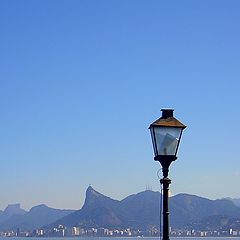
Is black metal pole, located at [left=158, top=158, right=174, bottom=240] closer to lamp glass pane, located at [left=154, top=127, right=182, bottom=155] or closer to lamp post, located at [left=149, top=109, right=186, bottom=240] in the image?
lamp post, located at [left=149, top=109, right=186, bottom=240]

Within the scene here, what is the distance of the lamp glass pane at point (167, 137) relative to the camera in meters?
8.94

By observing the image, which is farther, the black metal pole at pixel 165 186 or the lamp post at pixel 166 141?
the lamp post at pixel 166 141

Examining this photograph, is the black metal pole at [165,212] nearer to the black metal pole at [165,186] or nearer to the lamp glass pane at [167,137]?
the black metal pole at [165,186]

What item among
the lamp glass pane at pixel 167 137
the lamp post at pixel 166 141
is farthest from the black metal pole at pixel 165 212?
the lamp glass pane at pixel 167 137

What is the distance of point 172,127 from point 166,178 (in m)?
0.76

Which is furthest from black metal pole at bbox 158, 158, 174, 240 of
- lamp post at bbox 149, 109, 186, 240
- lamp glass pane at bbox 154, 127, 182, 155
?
lamp glass pane at bbox 154, 127, 182, 155

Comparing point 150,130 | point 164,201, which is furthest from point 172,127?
point 164,201

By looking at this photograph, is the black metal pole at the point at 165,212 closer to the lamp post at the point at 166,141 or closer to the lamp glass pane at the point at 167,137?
the lamp post at the point at 166,141

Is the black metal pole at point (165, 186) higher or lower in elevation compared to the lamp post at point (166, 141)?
lower

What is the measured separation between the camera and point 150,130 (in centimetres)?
902

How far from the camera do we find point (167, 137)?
8.94 m

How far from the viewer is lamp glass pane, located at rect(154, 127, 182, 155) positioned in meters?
8.94

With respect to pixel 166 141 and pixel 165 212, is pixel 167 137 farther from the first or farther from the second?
pixel 165 212

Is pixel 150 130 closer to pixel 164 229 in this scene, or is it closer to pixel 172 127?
pixel 172 127
